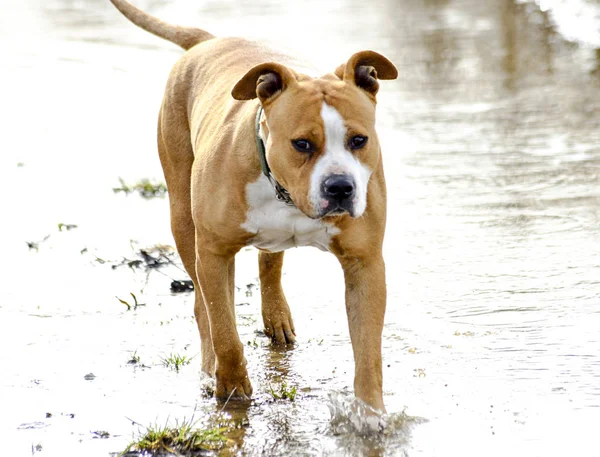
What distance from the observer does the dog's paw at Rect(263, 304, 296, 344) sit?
5.84m

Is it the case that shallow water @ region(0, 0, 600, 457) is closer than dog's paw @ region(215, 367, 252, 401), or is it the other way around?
shallow water @ region(0, 0, 600, 457)

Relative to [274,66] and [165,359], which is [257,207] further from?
[165,359]

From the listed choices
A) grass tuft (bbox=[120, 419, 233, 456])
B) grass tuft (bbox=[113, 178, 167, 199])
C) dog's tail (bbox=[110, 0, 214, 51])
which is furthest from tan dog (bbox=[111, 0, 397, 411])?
grass tuft (bbox=[113, 178, 167, 199])

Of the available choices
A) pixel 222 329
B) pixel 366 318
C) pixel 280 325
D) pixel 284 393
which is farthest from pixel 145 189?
pixel 366 318

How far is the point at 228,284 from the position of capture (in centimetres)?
532

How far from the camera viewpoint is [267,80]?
188 inches

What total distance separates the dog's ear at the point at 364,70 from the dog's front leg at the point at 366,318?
2.29 ft

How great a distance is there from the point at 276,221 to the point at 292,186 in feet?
1.13

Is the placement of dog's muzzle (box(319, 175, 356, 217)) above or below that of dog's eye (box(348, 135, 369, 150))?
below

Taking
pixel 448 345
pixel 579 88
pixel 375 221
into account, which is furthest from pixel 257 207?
pixel 579 88

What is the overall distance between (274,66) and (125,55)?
35.3 ft

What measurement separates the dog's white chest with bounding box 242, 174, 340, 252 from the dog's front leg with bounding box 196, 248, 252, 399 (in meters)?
0.27

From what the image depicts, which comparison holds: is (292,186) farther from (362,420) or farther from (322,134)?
(362,420)

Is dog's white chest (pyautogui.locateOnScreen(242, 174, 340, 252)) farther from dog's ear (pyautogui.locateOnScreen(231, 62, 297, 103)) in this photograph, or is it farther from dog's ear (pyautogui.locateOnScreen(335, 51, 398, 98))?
dog's ear (pyautogui.locateOnScreen(335, 51, 398, 98))
